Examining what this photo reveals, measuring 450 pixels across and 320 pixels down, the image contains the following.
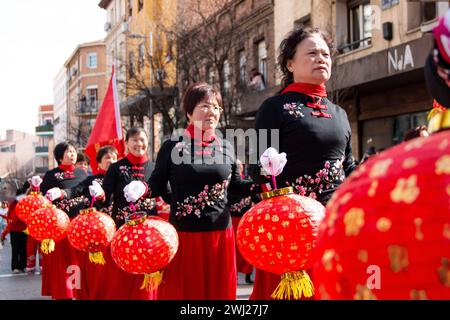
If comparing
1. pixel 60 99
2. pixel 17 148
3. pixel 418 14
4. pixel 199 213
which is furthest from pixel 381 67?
pixel 17 148

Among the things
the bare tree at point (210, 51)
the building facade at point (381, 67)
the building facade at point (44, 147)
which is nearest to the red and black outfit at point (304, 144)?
the building facade at point (381, 67)

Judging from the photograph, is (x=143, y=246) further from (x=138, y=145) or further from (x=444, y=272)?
(x=444, y=272)

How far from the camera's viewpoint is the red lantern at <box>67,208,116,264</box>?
5441 millimetres

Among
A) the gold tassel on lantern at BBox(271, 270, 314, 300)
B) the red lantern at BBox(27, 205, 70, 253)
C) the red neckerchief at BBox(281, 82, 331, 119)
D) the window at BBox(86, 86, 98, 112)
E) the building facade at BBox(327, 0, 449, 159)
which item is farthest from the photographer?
the window at BBox(86, 86, 98, 112)

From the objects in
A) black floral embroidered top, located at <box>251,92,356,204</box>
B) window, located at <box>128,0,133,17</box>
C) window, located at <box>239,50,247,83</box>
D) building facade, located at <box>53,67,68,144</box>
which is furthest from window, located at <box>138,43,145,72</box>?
building facade, located at <box>53,67,68,144</box>

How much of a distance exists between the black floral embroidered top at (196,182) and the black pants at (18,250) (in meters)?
8.20

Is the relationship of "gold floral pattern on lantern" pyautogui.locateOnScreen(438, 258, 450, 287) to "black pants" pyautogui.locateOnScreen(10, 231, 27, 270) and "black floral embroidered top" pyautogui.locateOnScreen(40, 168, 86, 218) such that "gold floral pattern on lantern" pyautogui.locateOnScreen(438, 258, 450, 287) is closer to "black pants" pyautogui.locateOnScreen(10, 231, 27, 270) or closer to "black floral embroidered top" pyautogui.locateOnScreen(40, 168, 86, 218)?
"black floral embroidered top" pyautogui.locateOnScreen(40, 168, 86, 218)

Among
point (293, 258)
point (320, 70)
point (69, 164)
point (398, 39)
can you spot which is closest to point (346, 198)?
point (293, 258)

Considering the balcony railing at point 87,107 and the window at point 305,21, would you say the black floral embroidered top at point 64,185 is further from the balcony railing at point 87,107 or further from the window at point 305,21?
the balcony railing at point 87,107

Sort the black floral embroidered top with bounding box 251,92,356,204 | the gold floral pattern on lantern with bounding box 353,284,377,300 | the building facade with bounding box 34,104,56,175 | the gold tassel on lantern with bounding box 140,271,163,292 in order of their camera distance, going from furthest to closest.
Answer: the building facade with bounding box 34,104,56,175 < the gold tassel on lantern with bounding box 140,271,163,292 < the black floral embroidered top with bounding box 251,92,356,204 < the gold floral pattern on lantern with bounding box 353,284,377,300

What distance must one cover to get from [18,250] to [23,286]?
2812 millimetres

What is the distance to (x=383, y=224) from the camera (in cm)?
108

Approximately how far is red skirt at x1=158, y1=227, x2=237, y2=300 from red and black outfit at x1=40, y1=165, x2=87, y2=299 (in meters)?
3.28

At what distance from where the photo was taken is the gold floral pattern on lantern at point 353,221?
110 cm
